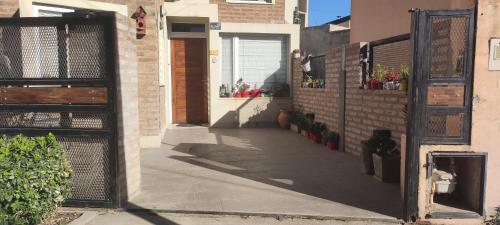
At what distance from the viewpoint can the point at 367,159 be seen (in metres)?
6.38

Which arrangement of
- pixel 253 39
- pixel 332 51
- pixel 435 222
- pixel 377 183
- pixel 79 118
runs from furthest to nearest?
pixel 253 39 < pixel 332 51 < pixel 377 183 < pixel 79 118 < pixel 435 222

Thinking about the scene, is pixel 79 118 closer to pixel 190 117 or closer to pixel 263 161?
pixel 263 161

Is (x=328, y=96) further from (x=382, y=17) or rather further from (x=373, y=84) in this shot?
(x=382, y=17)

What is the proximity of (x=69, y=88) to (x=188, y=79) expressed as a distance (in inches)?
304

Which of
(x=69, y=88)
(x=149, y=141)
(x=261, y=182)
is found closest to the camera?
(x=69, y=88)

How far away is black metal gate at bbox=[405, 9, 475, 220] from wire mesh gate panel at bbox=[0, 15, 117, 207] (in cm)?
313

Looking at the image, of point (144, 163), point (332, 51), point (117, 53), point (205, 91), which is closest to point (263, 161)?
point (144, 163)

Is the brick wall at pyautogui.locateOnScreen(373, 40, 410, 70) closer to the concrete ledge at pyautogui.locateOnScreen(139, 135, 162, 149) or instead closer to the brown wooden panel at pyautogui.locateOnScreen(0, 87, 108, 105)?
the concrete ledge at pyautogui.locateOnScreen(139, 135, 162, 149)

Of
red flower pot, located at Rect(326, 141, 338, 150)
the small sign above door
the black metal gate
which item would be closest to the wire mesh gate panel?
the black metal gate

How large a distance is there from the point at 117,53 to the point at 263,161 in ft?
11.7

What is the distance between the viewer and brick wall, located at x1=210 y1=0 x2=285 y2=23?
471 inches

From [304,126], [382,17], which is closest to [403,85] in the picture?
[304,126]

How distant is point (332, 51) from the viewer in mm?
8883

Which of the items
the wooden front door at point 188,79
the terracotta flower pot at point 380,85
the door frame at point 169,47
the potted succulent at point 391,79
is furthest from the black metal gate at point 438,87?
the wooden front door at point 188,79
